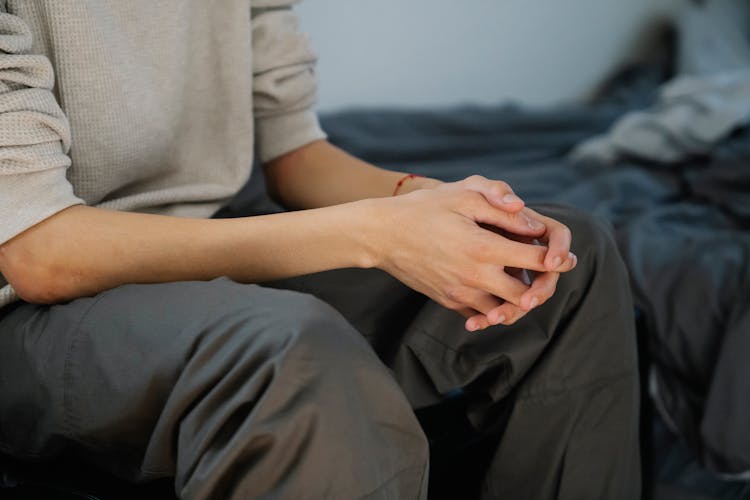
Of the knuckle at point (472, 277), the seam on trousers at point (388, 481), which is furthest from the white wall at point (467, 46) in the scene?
the seam on trousers at point (388, 481)

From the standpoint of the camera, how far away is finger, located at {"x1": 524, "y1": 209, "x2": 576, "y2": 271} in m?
0.68

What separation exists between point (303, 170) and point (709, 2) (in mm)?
2271

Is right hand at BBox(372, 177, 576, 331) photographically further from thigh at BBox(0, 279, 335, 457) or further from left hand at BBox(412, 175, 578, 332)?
thigh at BBox(0, 279, 335, 457)

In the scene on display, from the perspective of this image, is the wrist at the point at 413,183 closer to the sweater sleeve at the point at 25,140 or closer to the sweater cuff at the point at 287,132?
the sweater cuff at the point at 287,132

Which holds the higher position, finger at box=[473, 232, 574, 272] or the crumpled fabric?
finger at box=[473, 232, 574, 272]

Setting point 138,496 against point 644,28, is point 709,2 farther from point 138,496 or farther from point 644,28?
point 138,496

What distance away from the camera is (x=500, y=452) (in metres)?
0.80

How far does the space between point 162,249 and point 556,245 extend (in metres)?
0.34

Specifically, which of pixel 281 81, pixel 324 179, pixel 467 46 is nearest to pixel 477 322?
pixel 324 179

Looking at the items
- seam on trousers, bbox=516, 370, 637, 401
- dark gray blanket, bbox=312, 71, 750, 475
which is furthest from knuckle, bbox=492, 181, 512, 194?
dark gray blanket, bbox=312, 71, 750, 475

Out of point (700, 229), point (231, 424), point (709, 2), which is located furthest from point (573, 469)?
point (709, 2)

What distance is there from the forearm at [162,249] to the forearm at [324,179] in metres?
0.20

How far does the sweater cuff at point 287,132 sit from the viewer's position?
3.35ft

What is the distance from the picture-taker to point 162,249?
28.5 inches
